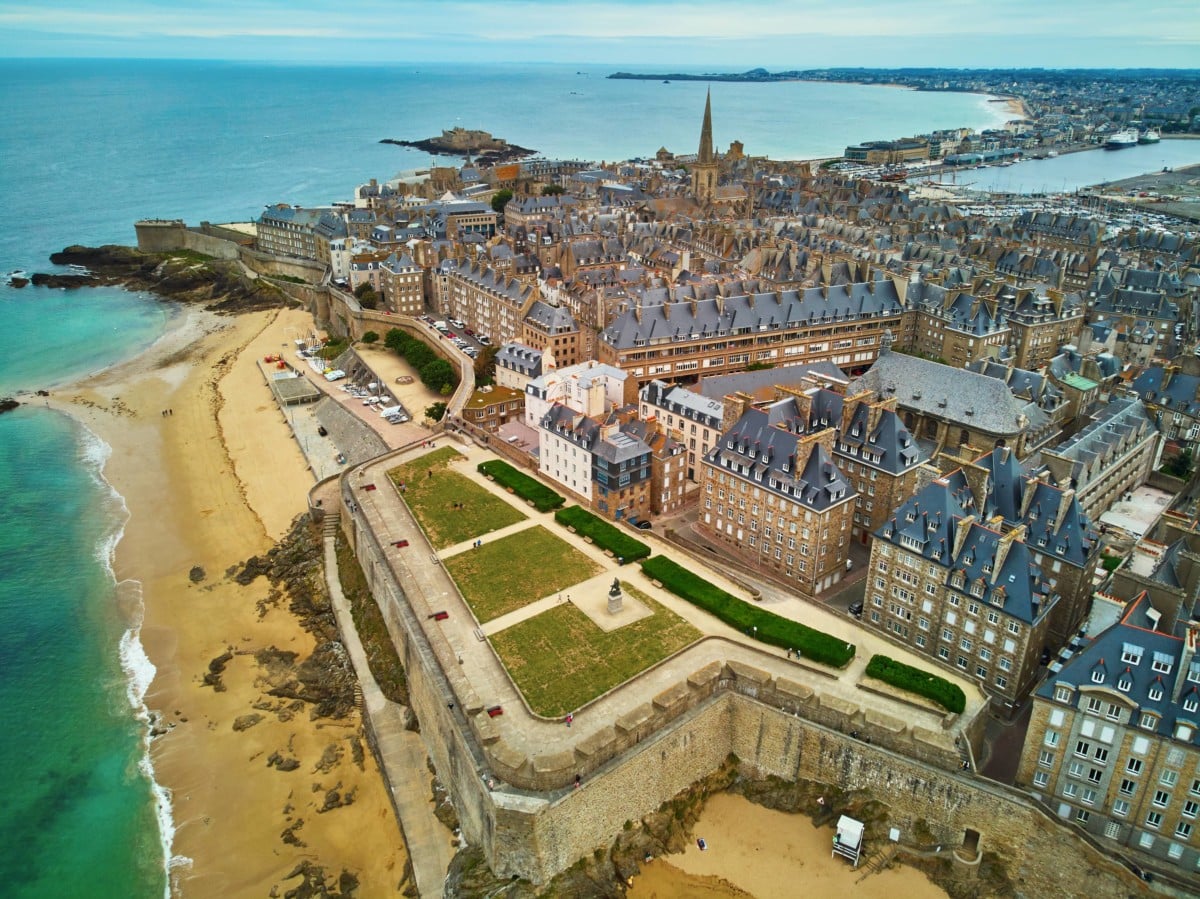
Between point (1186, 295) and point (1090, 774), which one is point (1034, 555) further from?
point (1186, 295)

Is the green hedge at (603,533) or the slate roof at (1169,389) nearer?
the green hedge at (603,533)

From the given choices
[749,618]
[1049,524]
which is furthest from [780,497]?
[1049,524]

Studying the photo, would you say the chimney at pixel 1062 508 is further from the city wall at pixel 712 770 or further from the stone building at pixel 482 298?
the stone building at pixel 482 298

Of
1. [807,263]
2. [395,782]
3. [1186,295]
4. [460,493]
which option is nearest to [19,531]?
[460,493]

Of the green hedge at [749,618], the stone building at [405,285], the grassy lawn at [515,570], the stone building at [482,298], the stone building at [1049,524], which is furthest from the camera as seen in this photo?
the stone building at [405,285]

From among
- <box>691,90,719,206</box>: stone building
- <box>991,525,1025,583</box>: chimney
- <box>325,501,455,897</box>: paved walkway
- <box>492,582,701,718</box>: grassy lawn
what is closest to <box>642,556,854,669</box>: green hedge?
<box>492,582,701,718</box>: grassy lawn

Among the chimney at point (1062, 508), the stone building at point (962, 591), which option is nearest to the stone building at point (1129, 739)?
the stone building at point (962, 591)
